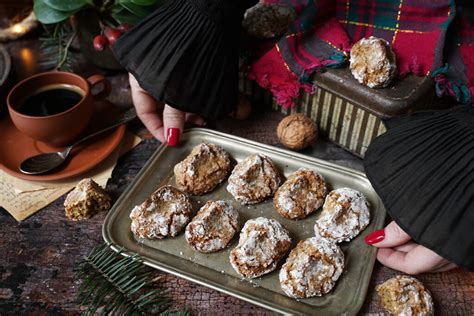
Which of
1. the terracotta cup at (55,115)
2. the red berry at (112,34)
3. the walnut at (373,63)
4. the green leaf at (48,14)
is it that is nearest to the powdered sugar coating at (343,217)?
the walnut at (373,63)

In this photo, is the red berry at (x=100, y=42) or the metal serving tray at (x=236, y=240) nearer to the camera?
the metal serving tray at (x=236, y=240)

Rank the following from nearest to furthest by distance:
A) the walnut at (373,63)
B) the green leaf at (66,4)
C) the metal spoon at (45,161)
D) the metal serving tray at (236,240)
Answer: the metal serving tray at (236,240) < the walnut at (373,63) < the metal spoon at (45,161) < the green leaf at (66,4)

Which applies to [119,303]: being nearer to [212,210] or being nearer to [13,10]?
[212,210]

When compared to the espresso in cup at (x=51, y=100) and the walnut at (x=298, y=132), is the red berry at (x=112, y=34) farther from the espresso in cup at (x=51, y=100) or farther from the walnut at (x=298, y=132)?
the walnut at (x=298, y=132)

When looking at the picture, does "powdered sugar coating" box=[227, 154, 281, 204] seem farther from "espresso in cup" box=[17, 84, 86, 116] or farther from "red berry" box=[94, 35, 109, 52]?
"red berry" box=[94, 35, 109, 52]

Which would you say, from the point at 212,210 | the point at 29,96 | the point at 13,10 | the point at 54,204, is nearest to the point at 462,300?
the point at 212,210

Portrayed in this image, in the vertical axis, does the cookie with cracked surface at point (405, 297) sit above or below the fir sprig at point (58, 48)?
below
